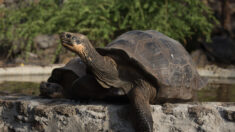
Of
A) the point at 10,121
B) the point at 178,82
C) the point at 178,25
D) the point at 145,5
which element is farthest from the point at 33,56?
the point at 178,82

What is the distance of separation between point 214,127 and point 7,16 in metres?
10.7

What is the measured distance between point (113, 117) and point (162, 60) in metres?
0.69

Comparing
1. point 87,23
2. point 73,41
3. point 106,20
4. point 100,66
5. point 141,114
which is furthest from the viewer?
point 87,23

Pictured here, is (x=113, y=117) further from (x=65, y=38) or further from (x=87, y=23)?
(x=87, y=23)

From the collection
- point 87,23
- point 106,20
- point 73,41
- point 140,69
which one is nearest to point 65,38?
point 73,41

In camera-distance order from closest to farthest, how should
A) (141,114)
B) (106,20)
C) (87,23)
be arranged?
(141,114) → (106,20) → (87,23)

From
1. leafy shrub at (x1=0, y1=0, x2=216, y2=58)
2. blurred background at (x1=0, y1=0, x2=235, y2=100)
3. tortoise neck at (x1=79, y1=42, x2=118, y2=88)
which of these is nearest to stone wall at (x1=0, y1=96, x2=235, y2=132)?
tortoise neck at (x1=79, y1=42, x2=118, y2=88)

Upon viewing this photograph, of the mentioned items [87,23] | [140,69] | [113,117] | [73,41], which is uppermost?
[87,23]

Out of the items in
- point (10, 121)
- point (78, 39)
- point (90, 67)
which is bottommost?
point (10, 121)

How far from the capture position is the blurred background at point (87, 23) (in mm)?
9359

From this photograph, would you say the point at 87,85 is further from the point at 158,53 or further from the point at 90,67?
the point at 158,53

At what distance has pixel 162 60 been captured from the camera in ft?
8.41

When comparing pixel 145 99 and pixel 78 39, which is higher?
pixel 78 39

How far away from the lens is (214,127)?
7.40 feet
